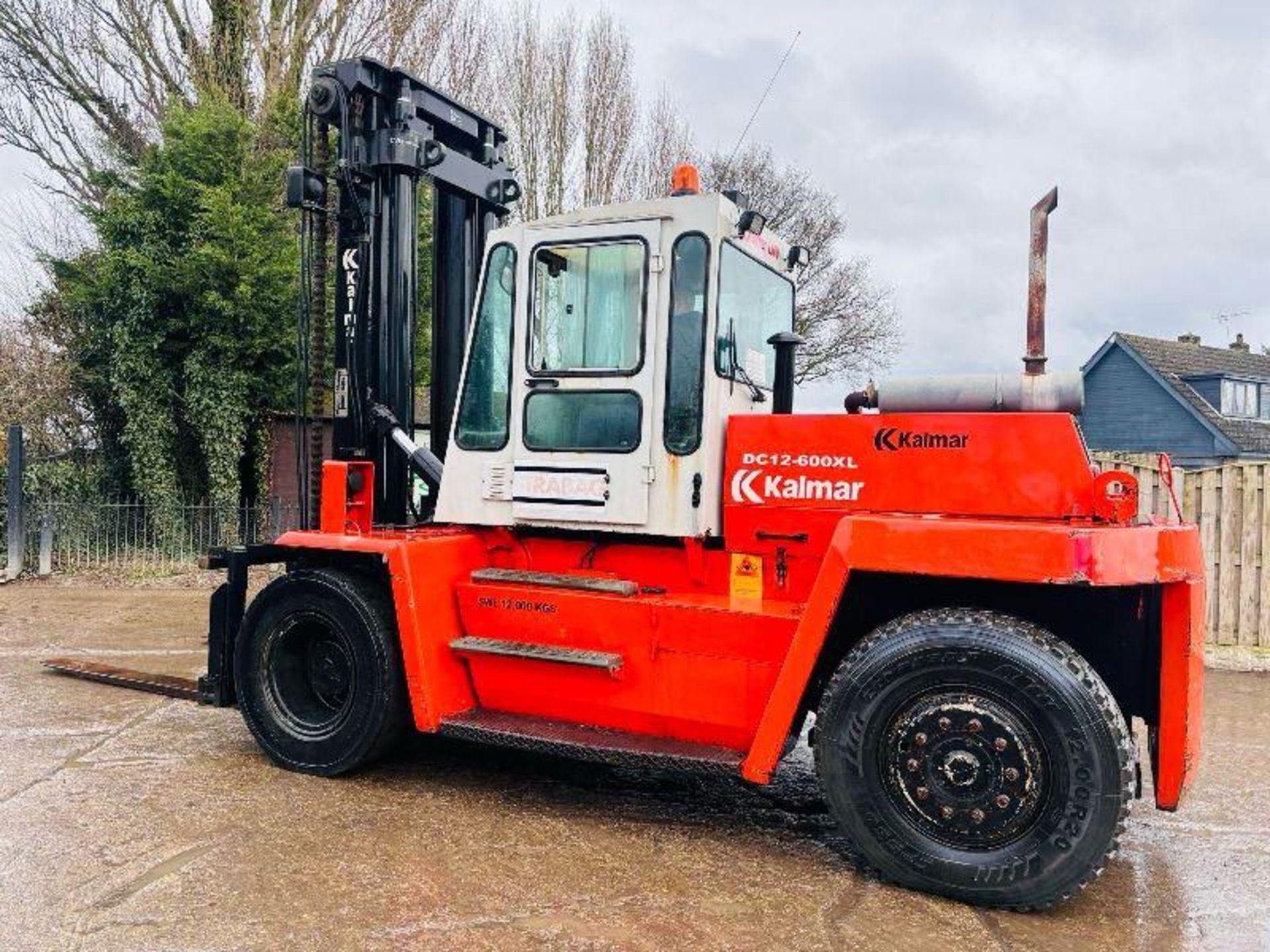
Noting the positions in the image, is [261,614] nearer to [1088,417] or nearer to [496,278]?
[496,278]

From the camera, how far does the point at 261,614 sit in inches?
219

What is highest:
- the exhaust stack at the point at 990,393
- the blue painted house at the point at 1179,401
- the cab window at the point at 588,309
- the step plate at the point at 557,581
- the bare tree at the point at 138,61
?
the bare tree at the point at 138,61

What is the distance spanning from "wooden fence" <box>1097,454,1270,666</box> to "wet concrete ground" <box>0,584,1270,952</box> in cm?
370

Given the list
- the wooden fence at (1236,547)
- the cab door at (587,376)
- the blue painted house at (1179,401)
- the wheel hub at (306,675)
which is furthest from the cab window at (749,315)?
the blue painted house at (1179,401)

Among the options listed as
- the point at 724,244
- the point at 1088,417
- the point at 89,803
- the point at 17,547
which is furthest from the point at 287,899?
the point at 1088,417

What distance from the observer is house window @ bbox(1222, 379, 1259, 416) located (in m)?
29.4

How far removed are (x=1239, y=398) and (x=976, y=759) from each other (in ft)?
102

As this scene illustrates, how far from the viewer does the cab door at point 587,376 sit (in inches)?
189

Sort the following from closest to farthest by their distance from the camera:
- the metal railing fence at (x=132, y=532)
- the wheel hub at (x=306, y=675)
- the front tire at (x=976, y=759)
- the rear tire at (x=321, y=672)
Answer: the front tire at (x=976, y=759) → the rear tire at (x=321, y=672) → the wheel hub at (x=306, y=675) → the metal railing fence at (x=132, y=532)

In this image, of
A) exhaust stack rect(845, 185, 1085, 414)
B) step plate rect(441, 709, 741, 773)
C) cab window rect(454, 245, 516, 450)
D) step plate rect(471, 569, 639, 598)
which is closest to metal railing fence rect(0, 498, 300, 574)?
cab window rect(454, 245, 516, 450)

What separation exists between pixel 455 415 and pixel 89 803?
254cm

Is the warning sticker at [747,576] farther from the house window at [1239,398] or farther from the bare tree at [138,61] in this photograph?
the house window at [1239,398]

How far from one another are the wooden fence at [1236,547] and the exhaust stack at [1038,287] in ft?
9.71

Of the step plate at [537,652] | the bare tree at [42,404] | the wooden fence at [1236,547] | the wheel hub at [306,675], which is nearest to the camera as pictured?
the step plate at [537,652]
